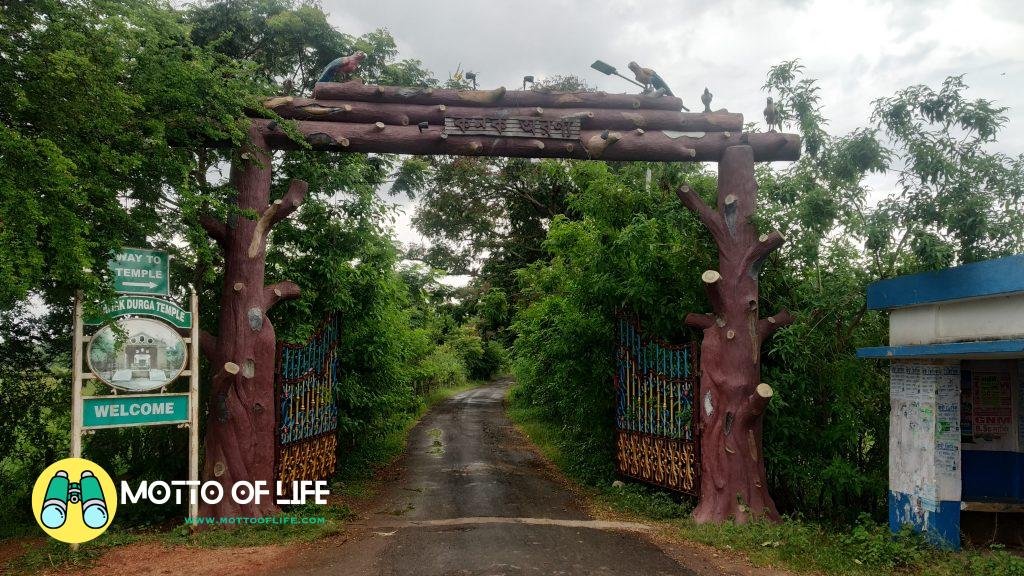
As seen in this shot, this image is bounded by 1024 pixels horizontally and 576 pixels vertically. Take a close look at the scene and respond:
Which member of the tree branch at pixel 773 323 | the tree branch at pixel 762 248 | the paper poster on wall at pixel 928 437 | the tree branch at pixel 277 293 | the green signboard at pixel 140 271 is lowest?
the paper poster on wall at pixel 928 437

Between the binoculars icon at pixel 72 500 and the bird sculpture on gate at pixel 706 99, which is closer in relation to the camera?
the binoculars icon at pixel 72 500

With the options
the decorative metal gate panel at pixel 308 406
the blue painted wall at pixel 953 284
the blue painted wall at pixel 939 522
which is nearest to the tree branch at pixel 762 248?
the blue painted wall at pixel 953 284

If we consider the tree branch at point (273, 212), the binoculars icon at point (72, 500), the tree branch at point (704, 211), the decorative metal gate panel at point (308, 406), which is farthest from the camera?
the decorative metal gate panel at point (308, 406)

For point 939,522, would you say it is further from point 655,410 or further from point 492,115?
point 492,115

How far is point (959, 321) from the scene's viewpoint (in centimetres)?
596

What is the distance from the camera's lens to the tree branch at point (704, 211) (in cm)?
784

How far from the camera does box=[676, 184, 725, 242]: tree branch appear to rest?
309 inches

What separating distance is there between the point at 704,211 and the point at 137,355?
21.3ft

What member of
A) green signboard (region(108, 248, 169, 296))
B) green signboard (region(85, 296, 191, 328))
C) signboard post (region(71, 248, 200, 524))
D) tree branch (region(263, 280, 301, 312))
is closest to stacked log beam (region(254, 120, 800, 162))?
tree branch (region(263, 280, 301, 312))

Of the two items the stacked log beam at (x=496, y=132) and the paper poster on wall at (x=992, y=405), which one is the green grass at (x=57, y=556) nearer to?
the stacked log beam at (x=496, y=132)

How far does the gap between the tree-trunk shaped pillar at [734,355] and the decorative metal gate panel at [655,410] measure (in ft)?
0.97

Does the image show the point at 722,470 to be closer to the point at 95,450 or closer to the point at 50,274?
the point at 50,274

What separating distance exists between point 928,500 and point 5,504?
1039 centimetres

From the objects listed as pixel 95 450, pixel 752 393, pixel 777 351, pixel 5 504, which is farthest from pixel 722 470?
pixel 5 504
